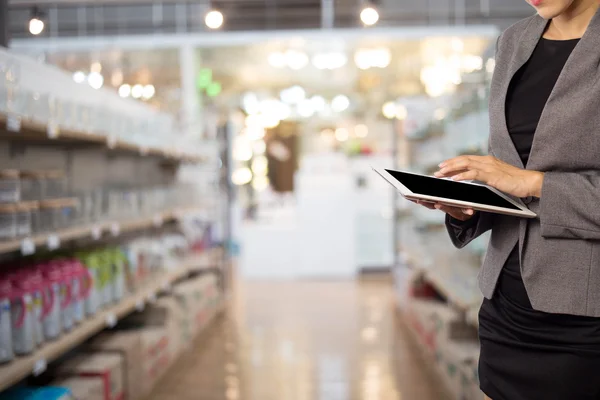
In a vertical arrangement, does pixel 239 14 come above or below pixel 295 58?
above

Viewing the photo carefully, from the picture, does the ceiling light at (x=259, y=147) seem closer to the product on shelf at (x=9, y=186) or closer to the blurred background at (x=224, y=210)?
the blurred background at (x=224, y=210)

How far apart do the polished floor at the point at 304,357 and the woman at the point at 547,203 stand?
2.43 metres

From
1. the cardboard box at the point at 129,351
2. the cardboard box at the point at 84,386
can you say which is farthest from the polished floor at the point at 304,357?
the cardboard box at the point at 84,386

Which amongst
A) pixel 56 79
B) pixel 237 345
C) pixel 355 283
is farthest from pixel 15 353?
pixel 355 283

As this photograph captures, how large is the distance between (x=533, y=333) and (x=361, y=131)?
1122cm

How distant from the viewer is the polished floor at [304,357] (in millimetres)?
3652

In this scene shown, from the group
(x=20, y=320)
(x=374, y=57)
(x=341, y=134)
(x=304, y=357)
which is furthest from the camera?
(x=341, y=134)

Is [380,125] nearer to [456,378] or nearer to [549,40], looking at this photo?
[456,378]

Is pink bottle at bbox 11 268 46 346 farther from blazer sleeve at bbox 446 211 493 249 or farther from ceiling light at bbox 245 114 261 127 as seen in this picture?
ceiling light at bbox 245 114 261 127

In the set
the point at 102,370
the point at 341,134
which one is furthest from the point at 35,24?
the point at 341,134

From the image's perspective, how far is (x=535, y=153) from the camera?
3.88 ft

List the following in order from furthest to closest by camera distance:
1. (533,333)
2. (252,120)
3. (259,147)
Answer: (259,147), (252,120), (533,333)

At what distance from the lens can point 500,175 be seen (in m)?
1.17

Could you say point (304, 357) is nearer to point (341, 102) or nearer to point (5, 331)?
point (5, 331)
